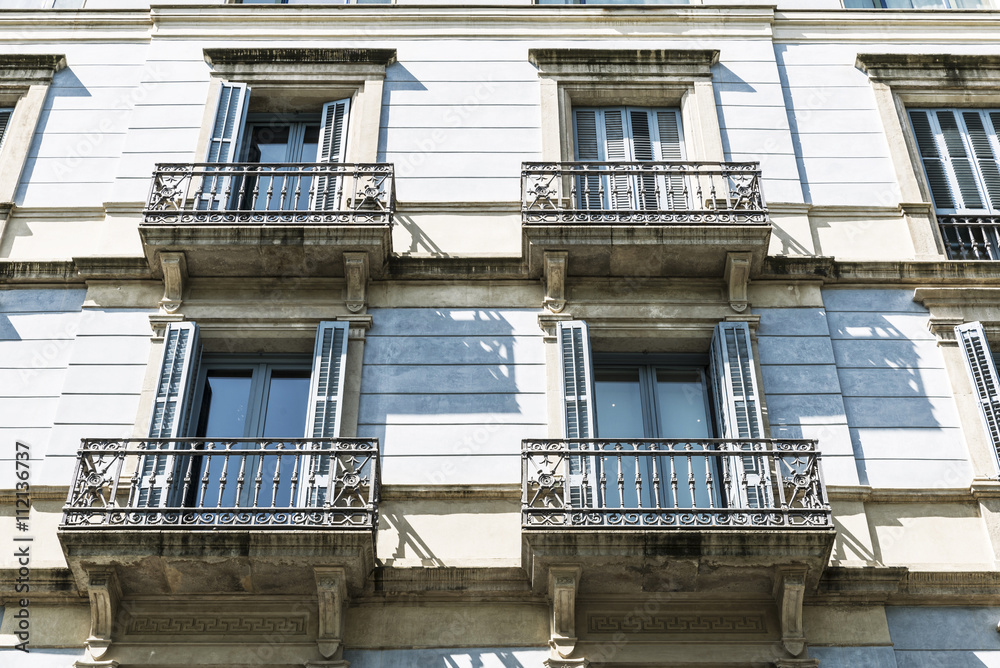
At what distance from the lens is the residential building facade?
11.3 meters

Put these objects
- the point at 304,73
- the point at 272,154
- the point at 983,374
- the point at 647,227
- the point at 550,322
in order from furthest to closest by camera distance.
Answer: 1. the point at 304,73
2. the point at 272,154
3. the point at 550,322
4. the point at 647,227
5. the point at 983,374

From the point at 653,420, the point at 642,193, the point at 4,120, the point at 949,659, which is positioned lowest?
the point at 949,659

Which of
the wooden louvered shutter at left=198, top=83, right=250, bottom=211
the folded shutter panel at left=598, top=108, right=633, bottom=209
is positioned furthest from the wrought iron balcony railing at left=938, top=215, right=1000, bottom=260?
the wooden louvered shutter at left=198, top=83, right=250, bottom=211

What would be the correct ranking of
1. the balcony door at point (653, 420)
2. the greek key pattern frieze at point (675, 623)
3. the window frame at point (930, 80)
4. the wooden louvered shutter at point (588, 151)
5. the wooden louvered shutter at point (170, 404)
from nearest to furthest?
the greek key pattern frieze at point (675, 623), the wooden louvered shutter at point (170, 404), the balcony door at point (653, 420), the wooden louvered shutter at point (588, 151), the window frame at point (930, 80)

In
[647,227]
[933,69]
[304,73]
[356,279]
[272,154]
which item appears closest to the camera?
[647,227]

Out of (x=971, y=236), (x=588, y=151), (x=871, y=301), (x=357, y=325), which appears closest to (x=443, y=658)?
(x=357, y=325)

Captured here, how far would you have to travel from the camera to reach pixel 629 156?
15.6 m

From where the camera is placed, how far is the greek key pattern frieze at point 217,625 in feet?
37.4

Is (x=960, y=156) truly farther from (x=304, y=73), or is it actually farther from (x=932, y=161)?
(x=304, y=73)

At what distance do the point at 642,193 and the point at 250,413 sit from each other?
5359 millimetres

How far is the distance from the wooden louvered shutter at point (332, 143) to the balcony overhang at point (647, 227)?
240 cm

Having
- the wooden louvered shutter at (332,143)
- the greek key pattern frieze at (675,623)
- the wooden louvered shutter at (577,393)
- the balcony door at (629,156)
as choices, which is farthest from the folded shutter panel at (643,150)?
the greek key pattern frieze at (675,623)

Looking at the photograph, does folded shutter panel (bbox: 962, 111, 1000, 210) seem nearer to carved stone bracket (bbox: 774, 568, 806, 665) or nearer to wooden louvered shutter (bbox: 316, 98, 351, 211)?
carved stone bracket (bbox: 774, 568, 806, 665)

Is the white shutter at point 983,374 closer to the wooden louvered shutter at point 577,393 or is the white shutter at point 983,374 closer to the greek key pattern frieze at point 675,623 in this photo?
the greek key pattern frieze at point 675,623
